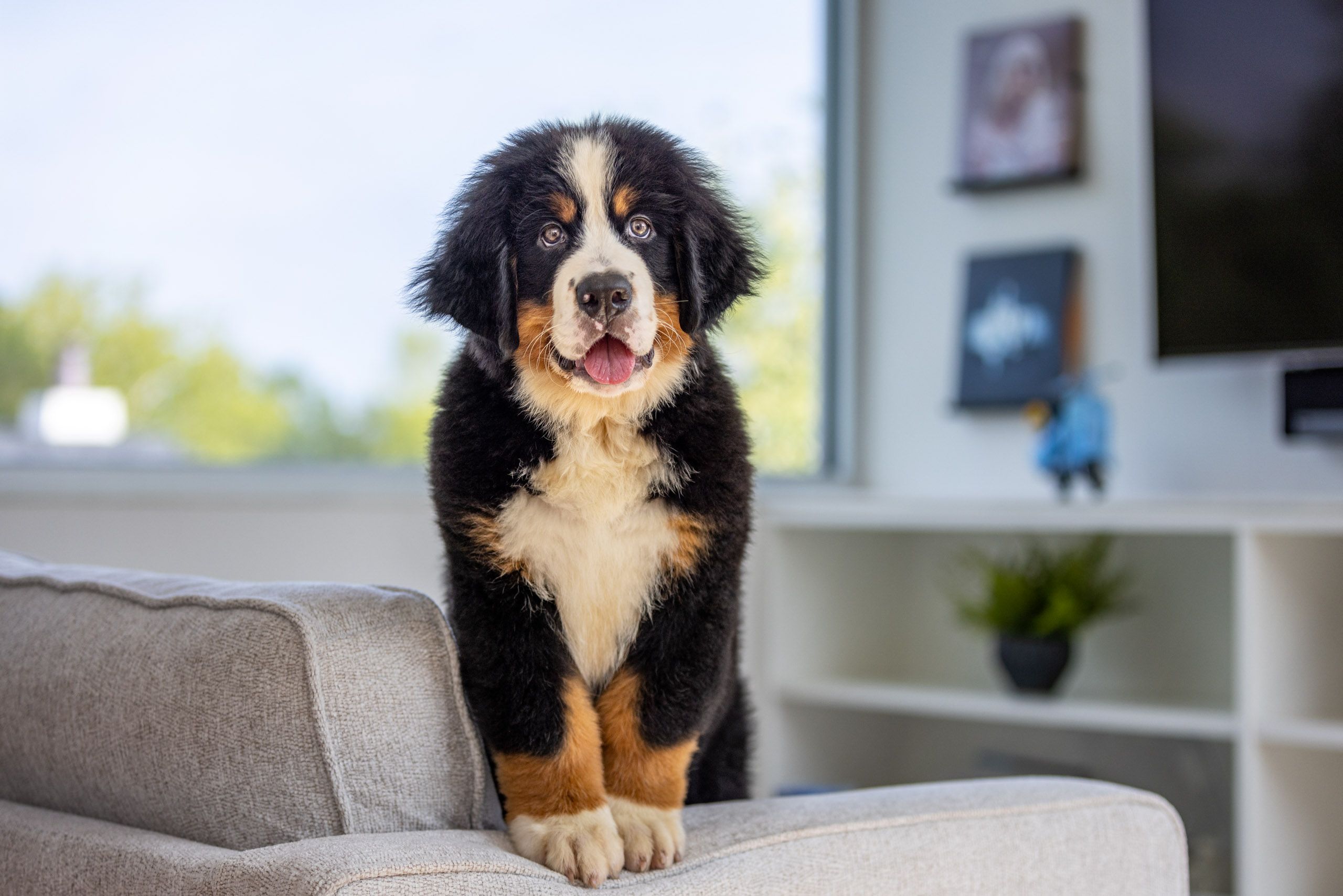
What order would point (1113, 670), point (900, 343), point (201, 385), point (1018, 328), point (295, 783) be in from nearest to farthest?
1. point (295, 783)
2. point (201, 385)
3. point (1113, 670)
4. point (1018, 328)
5. point (900, 343)

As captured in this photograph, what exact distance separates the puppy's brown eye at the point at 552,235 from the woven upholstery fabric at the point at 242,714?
1.09ft

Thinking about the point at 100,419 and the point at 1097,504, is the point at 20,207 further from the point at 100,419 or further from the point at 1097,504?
the point at 1097,504

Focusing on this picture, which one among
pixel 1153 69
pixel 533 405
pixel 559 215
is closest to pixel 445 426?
pixel 533 405

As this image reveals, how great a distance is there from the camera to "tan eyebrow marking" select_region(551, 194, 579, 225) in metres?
1.15

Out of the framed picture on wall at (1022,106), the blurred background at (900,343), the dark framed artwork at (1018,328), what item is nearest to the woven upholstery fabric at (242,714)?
the blurred background at (900,343)

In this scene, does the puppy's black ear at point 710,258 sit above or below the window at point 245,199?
below

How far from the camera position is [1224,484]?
113 inches

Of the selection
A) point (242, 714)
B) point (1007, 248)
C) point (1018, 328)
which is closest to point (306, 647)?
point (242, 714)

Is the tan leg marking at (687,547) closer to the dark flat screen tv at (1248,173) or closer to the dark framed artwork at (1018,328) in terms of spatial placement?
the dark flat screen tv at (1248,173)

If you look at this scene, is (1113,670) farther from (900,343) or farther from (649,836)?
(649,836)

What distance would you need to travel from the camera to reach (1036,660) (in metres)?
2.66

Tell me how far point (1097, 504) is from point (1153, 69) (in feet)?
3.13

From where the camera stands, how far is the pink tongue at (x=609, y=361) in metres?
1.12

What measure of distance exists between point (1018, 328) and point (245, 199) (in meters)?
1.79
